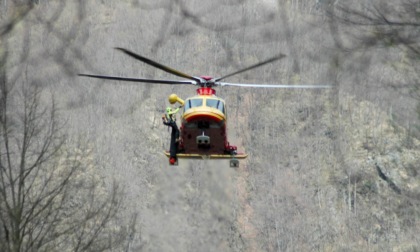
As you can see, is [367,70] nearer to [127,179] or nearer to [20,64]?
[127,179]

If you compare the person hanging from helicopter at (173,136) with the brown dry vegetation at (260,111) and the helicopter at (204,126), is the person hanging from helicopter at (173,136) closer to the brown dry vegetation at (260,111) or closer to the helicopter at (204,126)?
the helicopter at (204,126)

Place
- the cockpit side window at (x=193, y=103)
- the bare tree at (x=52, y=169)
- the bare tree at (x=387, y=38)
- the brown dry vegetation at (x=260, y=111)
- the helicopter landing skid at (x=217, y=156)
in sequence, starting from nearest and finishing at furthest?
1. the cockpit side window at (x=193, y=103)
2. the helicopter landing skid at (x=217, y=156)
3. the bare tree at (x=52, y=169)
4. the brown dry vegetation at (x=260, y=111)
5. the bare tree at (x=387, y=38)

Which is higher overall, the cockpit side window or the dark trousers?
the cockpit side window

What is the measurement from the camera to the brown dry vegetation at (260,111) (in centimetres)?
4209

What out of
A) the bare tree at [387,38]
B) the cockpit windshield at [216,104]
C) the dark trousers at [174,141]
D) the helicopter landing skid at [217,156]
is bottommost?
the helicopter landing skid at [217,156]

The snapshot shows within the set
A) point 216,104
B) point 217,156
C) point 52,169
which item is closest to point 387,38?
point 52,169

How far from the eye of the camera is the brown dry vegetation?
138 ft

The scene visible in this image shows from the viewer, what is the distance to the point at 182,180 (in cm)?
3088

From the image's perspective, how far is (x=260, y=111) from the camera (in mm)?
47406

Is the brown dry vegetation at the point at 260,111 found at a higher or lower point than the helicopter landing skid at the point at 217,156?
higher

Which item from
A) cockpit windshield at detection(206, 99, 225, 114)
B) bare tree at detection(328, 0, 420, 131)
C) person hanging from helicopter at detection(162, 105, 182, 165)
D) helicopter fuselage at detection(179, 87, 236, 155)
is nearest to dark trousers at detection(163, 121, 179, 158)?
person hanging from helicopter at detection(162, 105, 182, 165)

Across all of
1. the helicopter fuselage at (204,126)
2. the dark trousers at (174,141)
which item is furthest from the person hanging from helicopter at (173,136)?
the helicopter fuselage at (204,126)

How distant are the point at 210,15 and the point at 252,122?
8043 millimetres

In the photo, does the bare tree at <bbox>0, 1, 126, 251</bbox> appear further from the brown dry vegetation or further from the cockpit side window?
the cockpit side window
